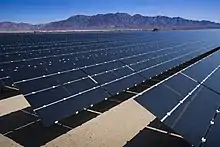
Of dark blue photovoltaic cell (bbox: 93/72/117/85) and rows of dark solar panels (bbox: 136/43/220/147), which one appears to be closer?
rows of dark solar panels (bbox: 136/43/220/147)

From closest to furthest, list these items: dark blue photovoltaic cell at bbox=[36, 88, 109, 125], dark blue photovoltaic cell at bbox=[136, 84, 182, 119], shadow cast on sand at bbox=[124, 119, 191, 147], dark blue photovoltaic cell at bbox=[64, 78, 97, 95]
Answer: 1. dark blue photovoltaic cell at bbox=[136, 84, 182, 119]
2. dark blue photovoltaic cell at bbox=[36, 88, 109, 125]
3. shadow cast on sand at bbox=[124, 119, 191, 147]
4. dark blue photovoltaic cell at bbox=[64, 78, 97, 95]

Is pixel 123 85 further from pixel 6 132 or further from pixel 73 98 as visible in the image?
pixel 6 132

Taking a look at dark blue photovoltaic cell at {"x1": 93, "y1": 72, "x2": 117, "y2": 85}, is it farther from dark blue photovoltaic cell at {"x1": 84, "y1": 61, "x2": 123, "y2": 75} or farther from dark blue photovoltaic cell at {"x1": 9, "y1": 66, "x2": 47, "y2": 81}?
dark blue photovoltaic cell at {"x1": 9, "y1": 66, "x2": 47, "y2": 81}

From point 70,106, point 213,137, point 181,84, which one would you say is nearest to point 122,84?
point 181,84

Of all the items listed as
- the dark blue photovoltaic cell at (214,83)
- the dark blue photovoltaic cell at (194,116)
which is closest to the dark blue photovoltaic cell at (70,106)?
the dark blue photovoltaic cell at (194,116)

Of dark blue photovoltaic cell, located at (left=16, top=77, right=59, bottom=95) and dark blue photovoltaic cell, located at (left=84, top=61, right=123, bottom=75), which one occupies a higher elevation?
dark blue photovoltaic cell, located at (left=16, top=77, right=59, bottom=95)

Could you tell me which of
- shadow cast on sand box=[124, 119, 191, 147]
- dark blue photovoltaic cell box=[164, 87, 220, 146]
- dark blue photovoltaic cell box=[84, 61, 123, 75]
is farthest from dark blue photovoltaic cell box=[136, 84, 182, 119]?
dark blue photovoltaic cell box=[84, 61, 123, 75]

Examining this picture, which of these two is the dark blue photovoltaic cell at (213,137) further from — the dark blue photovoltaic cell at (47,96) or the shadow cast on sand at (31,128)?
the shadow cast on sand at (31,128)
